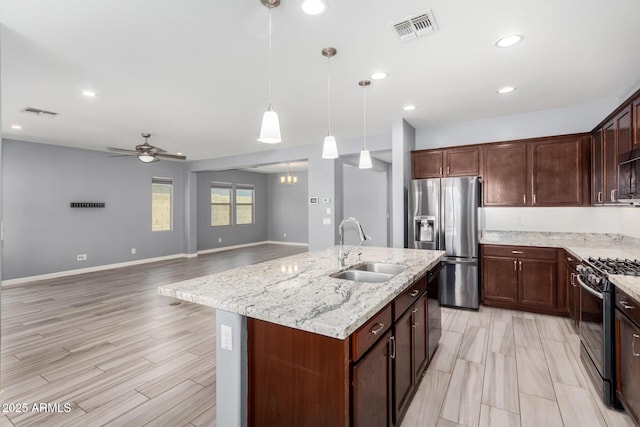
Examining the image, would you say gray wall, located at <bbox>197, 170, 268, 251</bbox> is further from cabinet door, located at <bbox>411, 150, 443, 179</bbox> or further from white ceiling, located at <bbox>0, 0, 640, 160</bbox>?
cabinet door, located at <bbox>411, 150, 443, 179</bbox>

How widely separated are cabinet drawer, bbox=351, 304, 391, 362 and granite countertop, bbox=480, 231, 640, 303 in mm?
2338

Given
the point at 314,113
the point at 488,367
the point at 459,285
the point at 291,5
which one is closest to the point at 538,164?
the point at 459,285

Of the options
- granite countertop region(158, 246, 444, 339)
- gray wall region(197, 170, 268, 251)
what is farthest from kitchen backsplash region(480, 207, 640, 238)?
gray wall region(197, 170, 268, 251)

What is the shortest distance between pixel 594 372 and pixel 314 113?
3798mm

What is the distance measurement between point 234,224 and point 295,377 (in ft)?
30.7

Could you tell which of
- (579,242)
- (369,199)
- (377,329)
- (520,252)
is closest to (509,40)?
(377,329)

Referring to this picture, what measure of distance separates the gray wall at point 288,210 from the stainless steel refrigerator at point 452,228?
651cm

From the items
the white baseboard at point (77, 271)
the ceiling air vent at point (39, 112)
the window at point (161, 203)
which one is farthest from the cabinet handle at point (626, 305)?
the window at point (161, 203)

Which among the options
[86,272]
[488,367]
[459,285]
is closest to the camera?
[488,367]

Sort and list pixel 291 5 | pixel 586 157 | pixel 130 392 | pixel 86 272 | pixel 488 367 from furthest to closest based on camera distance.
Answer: pixel 86 272, pixel 586 157, pixel 488 367, pixel 130 392, pixel 291 5

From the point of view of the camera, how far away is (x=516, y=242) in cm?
418

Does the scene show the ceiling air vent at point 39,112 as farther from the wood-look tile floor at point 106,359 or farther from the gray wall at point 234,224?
the gray wall at point 234,224

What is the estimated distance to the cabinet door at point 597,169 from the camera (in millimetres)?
3354

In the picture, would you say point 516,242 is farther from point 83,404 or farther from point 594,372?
point 83,404
